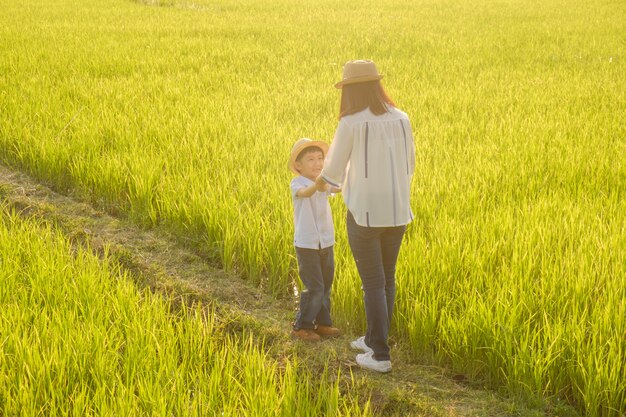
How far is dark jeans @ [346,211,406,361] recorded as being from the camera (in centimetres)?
221

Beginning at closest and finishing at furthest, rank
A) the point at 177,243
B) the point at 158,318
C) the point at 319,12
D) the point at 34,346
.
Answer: the point at 34,346, the point at 158,318, the point at 177,243, the point at 319,12

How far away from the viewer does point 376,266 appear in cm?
222

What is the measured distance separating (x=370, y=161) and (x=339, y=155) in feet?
0.34

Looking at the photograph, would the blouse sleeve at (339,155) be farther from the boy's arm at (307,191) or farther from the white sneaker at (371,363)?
the white sneaker at (371,363)

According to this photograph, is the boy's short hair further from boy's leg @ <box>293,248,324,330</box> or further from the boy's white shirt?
boy's leg @ <box>293,248,324,330</box>

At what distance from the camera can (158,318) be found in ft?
8.06

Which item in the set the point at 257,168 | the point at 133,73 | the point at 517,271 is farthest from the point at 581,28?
the point at 517,271

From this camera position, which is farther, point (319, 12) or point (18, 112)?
point (319, 12)

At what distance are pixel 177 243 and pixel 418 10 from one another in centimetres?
1438

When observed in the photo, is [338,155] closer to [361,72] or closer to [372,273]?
[361,72]

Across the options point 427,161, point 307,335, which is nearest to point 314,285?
point 307,335

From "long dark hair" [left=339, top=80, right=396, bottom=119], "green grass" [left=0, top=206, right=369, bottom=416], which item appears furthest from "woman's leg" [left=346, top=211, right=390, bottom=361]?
"long dark hair" [left=339, top=80, right=396, bottom=119]

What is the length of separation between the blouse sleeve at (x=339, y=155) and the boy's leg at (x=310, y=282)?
0.34 meters

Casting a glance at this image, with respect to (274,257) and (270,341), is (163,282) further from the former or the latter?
(270,341)
